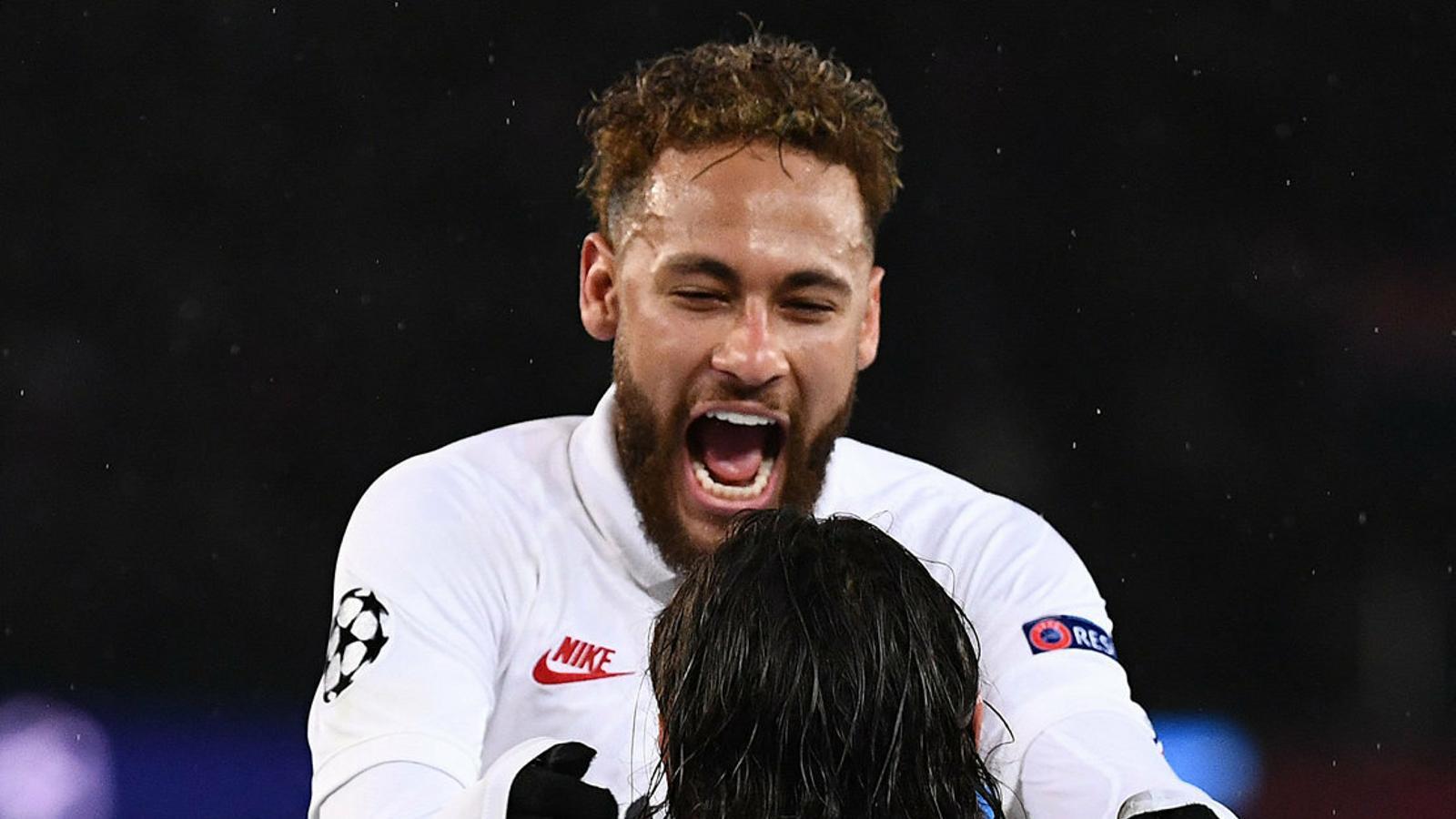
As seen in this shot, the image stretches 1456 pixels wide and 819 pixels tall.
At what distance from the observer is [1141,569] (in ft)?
14.2

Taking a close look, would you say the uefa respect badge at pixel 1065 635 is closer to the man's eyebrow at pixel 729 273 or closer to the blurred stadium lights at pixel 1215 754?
the man's eyebrow at pixel 729 273

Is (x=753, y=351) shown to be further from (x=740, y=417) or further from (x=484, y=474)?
(x=484, y=474)

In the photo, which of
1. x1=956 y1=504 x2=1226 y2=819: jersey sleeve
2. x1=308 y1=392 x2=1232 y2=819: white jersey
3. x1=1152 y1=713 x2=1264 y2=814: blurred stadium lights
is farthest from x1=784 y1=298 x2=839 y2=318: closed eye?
x1=1152 y1=713 x2=1264 y2=814: blurred stadium lights

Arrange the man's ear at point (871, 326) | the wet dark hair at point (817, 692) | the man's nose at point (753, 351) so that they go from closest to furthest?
the wet dark hair at point (817, 692)
the man's nose at point (753, 351)
the man's ear at point (871, 326)

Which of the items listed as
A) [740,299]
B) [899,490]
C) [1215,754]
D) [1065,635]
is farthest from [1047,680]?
[1215,754]

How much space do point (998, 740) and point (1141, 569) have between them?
2.39 meters

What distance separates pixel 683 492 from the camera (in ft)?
7.33

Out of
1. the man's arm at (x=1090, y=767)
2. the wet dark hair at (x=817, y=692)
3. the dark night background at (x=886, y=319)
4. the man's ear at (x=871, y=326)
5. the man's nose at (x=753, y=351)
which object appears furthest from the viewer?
the dark night background at (x=886, y=319)

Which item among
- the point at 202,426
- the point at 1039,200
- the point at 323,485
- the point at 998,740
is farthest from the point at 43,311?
the point at 998,740

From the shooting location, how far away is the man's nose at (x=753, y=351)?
6.95 ft

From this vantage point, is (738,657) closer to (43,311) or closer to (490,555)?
(490,555)

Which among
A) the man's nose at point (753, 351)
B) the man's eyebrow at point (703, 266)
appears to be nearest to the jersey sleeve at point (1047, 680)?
the man's nose at point (753, 351)

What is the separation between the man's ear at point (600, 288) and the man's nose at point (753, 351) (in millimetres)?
223

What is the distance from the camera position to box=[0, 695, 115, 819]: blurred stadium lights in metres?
4.04
